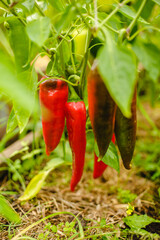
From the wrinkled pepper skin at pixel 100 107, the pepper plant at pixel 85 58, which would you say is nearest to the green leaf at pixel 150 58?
the pepper plant at pixel 85 58

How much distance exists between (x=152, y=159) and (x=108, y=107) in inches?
36.5

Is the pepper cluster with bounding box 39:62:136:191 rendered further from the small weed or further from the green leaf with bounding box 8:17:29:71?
the small weed

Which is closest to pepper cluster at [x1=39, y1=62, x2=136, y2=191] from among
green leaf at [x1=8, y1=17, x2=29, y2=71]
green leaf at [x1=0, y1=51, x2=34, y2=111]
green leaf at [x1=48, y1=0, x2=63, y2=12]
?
green leaf at [x1=8, y1=17, x2=29, y2=71]

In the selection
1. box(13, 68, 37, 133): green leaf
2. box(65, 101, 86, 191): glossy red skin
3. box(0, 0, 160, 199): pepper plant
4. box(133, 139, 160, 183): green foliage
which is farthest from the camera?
box(133, 139, 160, 183): green foliage

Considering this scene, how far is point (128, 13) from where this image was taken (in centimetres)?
77

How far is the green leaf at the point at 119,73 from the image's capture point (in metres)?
0.49

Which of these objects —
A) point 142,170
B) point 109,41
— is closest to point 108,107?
point 109,41

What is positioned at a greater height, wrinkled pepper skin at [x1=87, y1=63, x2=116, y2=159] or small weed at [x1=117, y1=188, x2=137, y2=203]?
wrinkled pepper skin at [x1=87, y1=63, x2=116, y2=159]

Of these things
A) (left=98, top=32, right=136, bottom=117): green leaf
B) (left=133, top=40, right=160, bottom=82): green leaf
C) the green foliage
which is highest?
(left=98, top=32, right=136, bottom=117): green leaf

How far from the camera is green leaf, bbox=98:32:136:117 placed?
0.49 meters

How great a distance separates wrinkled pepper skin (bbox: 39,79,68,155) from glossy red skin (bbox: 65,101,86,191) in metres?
0.03

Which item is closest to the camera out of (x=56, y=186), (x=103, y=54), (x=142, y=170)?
(x=103, y=54)

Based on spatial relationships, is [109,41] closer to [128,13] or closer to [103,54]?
[103,54]

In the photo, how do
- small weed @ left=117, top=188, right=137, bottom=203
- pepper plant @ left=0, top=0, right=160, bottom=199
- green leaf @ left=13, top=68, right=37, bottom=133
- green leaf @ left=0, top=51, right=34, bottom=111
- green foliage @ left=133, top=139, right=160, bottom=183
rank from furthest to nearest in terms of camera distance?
green foliage @ left=133, top=139, right=160, bottom=183 < small weed @ left=117, top=188, right=137, bottom=203 < green leaf @ left=13, top=68, right=37, bottom=133 < pepper plant @ left=0, top=0, right=160, bottom=199 < green leaf @ left=0, top=51, right=34, bottom=111
